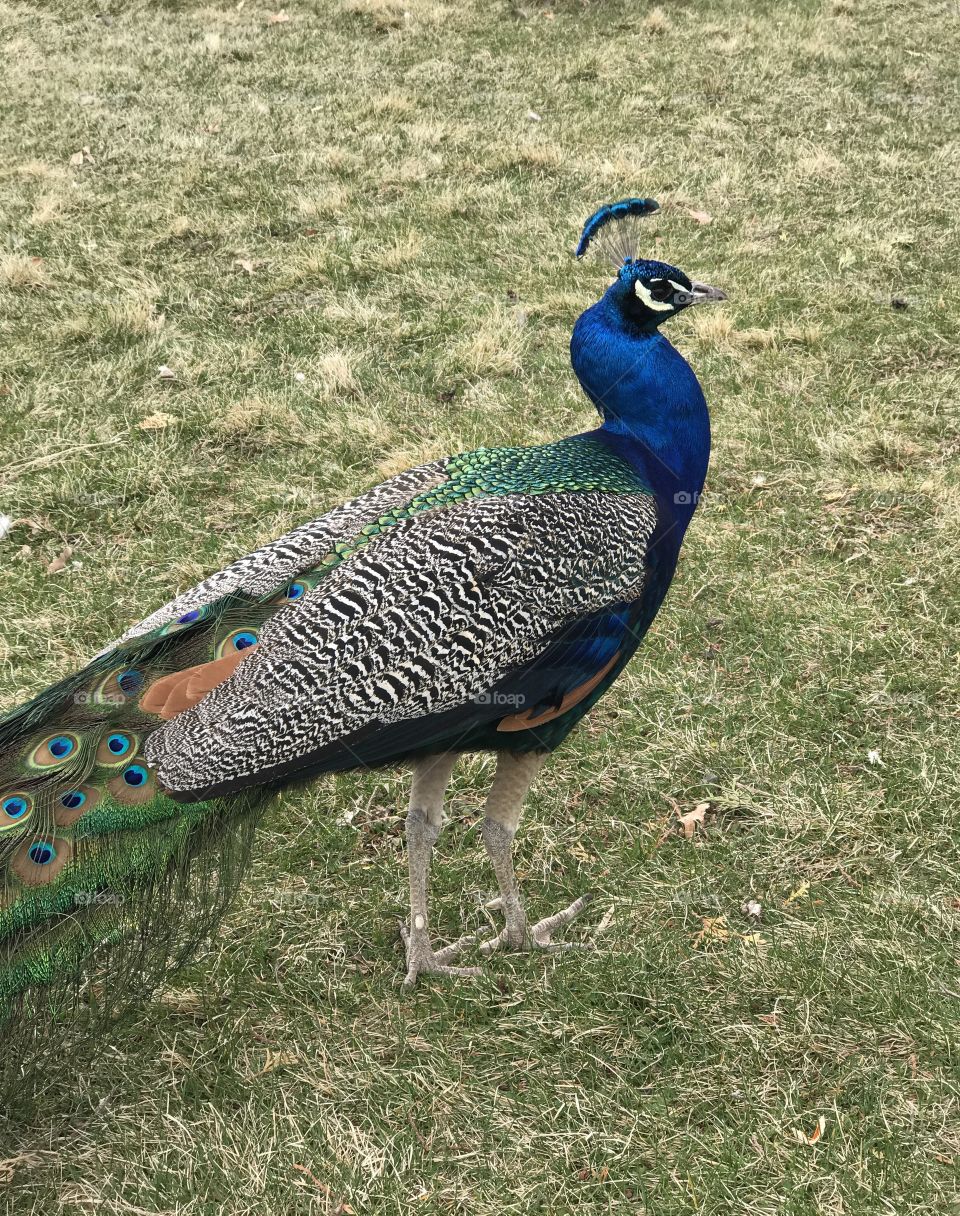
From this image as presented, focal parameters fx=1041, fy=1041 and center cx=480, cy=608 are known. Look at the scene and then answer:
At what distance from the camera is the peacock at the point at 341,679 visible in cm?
216

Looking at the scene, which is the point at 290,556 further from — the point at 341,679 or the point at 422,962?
the point at 422,962

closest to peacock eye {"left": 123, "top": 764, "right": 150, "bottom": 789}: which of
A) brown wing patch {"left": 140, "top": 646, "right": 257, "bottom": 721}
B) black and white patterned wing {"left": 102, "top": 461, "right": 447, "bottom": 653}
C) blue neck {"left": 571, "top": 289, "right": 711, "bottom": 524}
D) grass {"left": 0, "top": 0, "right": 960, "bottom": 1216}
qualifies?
brown wing patch {"left": 140, "top": 646, "right": 257, "bottom": 721}

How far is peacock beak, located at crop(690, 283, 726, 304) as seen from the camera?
2.87 meters

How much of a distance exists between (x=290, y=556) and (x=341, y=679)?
42 cm

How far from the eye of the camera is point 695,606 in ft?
13.3

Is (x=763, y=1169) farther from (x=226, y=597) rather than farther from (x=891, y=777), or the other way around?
(x=226, y=597)

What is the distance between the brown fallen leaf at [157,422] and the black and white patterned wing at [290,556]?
111 inches

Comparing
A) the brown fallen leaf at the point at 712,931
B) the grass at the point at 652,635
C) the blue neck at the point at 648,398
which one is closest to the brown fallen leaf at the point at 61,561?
the grass at the point at 652,635

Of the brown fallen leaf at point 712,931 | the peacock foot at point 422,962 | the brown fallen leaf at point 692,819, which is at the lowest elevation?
the brown fallen leaf at point 692,819

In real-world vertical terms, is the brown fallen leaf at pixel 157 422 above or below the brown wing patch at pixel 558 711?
below

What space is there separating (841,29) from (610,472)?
33.1 ft

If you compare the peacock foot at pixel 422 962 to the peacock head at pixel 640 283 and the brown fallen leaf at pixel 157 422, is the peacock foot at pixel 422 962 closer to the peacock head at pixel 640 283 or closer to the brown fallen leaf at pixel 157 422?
the peacock head at pixel 640 283

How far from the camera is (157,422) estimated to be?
5227 mm

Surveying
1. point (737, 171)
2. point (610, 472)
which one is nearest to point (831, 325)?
point (737, 171)
